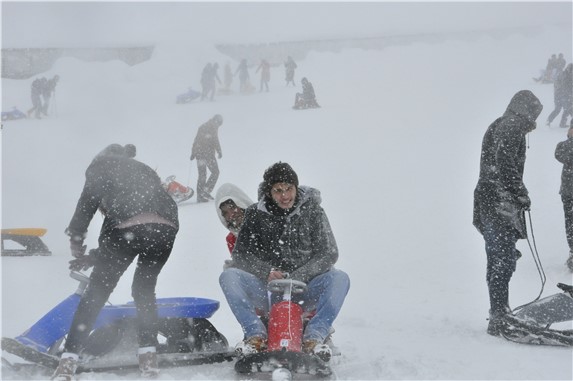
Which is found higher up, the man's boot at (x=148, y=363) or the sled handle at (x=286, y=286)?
the sled handle at (x=286, y=286)

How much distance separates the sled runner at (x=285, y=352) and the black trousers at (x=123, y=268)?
59 centimetres

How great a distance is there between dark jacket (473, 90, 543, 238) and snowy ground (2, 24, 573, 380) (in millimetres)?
848

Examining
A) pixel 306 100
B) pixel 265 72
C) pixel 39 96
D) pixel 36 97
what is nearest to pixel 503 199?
pixel 306 100

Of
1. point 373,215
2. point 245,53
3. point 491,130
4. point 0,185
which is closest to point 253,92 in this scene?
point 245,53

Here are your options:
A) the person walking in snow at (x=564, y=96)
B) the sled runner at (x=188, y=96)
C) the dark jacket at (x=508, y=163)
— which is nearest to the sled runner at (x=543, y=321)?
the dark jacket at (x=508, y=163)

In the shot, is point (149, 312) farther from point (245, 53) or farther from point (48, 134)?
point (245, 53)

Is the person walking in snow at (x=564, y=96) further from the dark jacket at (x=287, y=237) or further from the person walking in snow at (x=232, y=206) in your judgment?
the dark jacket at (x=287, y=237)

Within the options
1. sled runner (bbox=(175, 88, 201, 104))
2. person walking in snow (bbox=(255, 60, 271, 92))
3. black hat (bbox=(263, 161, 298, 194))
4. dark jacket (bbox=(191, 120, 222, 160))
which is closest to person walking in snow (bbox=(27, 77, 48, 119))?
sled runner (bbox=(175, 88, 201, 104))

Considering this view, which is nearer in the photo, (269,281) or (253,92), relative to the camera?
(269,281)

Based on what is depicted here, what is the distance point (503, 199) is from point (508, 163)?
0.25 meters

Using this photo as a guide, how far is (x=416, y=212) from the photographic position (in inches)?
351

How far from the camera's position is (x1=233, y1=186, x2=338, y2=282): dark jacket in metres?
3.71

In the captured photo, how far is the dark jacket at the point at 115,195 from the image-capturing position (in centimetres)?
323

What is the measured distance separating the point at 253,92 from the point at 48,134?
10567 millimetres
